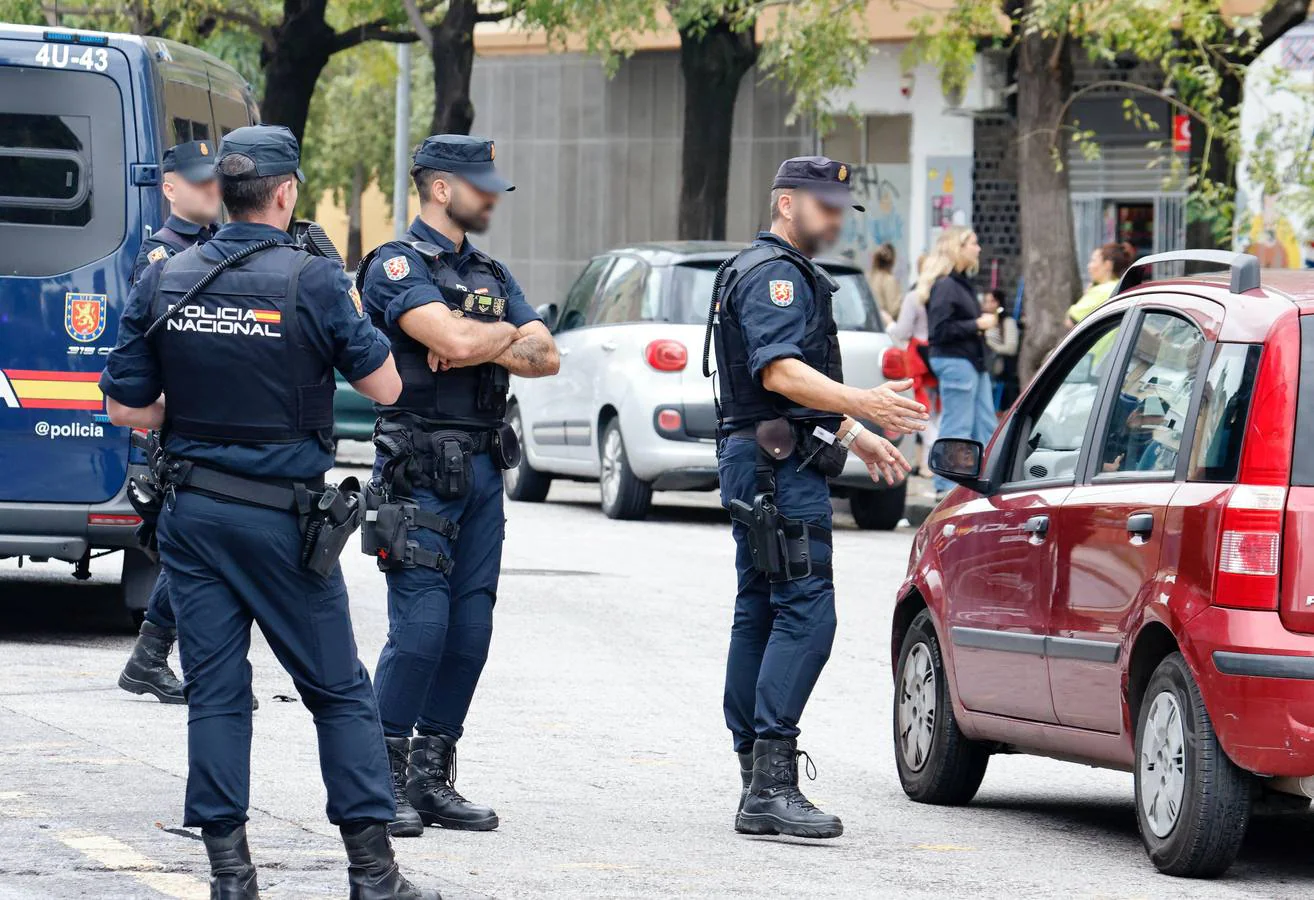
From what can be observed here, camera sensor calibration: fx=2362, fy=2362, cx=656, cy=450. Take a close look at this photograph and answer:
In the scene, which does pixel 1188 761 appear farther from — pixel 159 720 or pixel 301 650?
pixel 159 720

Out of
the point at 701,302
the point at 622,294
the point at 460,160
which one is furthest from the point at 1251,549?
the point at 622,294

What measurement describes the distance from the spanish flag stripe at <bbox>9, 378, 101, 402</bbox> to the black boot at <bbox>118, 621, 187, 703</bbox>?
146 centimetres

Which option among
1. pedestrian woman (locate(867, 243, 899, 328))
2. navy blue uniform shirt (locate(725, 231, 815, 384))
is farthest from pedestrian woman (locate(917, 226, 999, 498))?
navy blue uniform shirt (locate(725, 231, 815, 384))

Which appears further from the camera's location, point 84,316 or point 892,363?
point 892,363

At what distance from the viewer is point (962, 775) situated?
714 cm

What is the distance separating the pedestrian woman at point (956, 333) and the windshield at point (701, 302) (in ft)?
3.79

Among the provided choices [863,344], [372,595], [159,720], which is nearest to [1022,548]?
[159,720]

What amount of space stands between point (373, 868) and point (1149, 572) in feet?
6.99

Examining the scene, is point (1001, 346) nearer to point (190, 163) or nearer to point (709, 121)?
point (709, 121)

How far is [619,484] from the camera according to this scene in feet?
52.9

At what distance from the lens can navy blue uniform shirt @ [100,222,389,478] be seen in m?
5.20

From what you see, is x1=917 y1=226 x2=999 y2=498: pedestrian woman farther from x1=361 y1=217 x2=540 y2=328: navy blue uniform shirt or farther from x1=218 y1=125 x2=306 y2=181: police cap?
x1=218 y1=125 x2=306 y2=181: police cap

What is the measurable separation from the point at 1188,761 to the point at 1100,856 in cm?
64

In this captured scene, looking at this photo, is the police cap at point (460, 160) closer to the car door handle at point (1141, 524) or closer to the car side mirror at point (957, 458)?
the car side mirror at point (957, 458)
